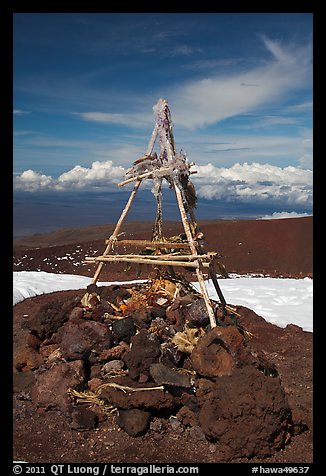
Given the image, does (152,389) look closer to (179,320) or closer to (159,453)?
(159,453)

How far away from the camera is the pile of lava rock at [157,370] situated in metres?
3.93

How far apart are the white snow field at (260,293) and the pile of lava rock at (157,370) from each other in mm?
2710

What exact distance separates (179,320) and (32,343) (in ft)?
6.25

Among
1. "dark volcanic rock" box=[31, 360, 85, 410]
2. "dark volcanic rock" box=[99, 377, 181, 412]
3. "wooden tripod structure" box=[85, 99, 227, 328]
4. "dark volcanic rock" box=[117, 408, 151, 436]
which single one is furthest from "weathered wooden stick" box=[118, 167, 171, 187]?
"dark volcanic rock" box=[117, 408, 151, 436]

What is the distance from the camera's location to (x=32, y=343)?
5668mm

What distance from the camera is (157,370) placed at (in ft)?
14.7

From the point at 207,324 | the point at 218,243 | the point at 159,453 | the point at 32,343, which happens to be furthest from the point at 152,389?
the point at 218,243

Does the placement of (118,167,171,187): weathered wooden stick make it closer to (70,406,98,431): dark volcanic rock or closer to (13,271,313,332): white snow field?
(70,406,98,431): dark volcanic rock

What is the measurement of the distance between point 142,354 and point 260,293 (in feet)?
16.2

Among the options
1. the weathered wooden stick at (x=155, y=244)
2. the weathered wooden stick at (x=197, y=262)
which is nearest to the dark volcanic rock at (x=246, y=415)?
the weathered wooden stick at (x=197, y=262)

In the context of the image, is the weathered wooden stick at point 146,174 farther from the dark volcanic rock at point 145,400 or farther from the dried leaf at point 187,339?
the dark volcanic rock at point 145,400
